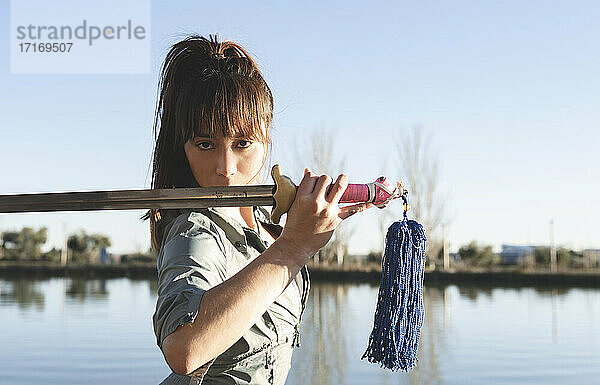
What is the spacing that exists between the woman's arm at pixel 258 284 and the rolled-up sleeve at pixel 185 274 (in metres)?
0.01

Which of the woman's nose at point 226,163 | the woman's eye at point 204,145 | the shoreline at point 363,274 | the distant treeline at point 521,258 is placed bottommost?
the shoreline at point 363,274

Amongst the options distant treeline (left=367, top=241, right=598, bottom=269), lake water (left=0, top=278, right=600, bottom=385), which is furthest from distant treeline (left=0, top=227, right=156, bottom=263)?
lake water (left=0, top=278, right=600, bottom=385)

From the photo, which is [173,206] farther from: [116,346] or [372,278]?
[372,278]

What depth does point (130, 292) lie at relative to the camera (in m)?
16.4

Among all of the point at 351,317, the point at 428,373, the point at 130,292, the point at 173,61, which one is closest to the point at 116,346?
the point at 428,373

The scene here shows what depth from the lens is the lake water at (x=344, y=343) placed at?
22.6 ft

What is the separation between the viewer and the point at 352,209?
996mm

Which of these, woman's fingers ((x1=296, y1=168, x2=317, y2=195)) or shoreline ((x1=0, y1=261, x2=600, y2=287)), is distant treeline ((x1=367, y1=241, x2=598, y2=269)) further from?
woman's fingers ((x1=296, y1=168, x2=317, y2=195))

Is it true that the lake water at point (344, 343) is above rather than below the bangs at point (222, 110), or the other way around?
below

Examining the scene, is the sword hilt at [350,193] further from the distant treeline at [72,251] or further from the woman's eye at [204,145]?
the distant treeline at [72,251]

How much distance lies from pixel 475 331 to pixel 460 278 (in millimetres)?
10912

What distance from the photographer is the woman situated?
34.1 inches

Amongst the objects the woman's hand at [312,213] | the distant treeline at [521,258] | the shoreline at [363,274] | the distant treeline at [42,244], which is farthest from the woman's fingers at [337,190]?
the distant treeline at [42,244]

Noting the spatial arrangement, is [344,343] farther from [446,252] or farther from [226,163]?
[446,252]
